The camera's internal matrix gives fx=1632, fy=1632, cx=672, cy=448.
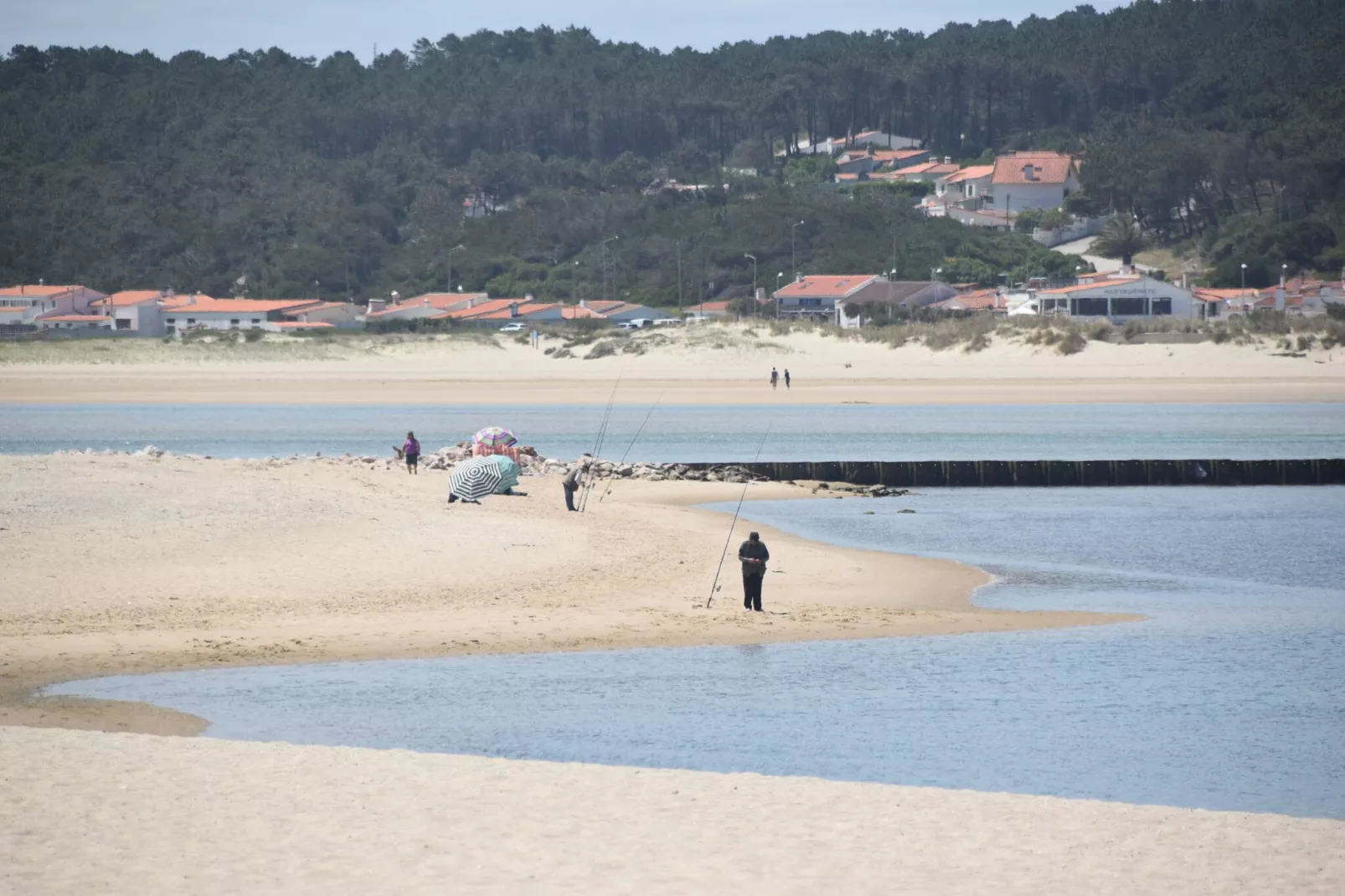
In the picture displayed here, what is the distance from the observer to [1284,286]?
324 feet

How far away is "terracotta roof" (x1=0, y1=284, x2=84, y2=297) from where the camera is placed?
12669 cm

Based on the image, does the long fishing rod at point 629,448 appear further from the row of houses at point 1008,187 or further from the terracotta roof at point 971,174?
the terracotta roof at point 971,174

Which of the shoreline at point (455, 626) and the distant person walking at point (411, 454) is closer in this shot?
the shoreline at point (455, 626)

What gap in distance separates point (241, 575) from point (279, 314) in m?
97.6

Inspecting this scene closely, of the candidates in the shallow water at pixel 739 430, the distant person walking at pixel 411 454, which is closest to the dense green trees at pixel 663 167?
the shallow water at pixel 739 430

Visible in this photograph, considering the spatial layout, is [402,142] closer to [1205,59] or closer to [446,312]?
[446,312]

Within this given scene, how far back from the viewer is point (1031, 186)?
478 ft

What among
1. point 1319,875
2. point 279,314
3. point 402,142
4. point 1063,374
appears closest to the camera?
point 1319,875

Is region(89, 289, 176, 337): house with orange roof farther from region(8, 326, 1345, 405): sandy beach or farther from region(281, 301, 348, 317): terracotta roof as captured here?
region(8, 326, 1345, 405): sandy beach

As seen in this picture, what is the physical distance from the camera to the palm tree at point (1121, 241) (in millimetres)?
123500

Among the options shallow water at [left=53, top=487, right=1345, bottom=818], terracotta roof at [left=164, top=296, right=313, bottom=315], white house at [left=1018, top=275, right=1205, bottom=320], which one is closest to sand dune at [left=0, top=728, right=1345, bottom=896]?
shallow water at [left=53, top=487, right=1345, bottom=818]

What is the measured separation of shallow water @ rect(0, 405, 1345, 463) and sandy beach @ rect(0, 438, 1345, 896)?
63.4 feet

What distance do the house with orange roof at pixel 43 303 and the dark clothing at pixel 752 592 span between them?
10963 cm

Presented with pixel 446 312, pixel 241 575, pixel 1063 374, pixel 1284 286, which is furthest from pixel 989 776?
pixel 446 312
